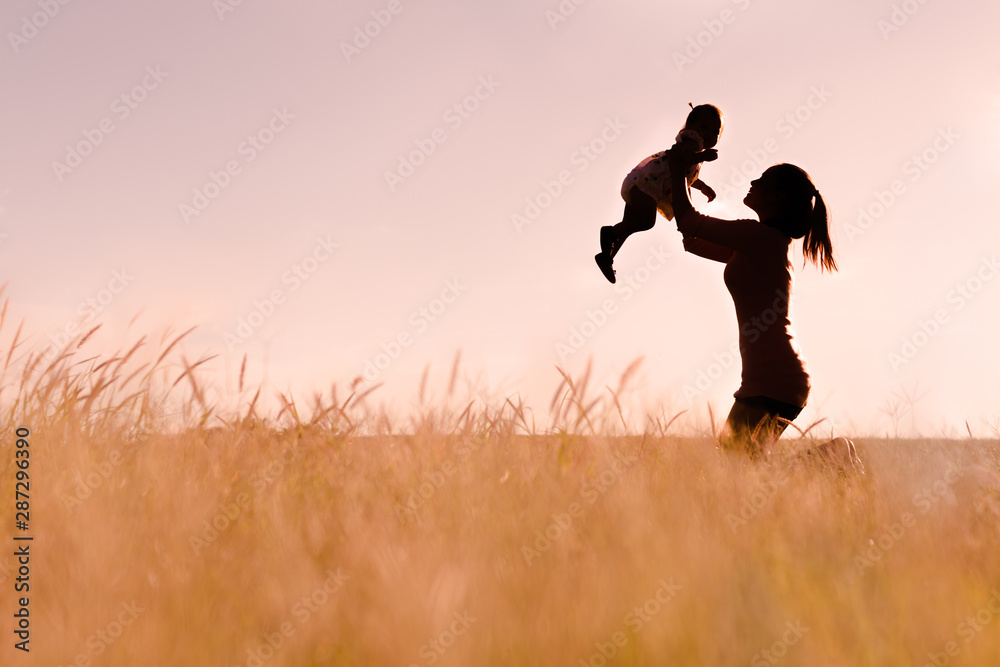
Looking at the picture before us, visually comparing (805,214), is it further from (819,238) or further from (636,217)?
(636,217)

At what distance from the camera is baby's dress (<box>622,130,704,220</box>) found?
13.4 feet

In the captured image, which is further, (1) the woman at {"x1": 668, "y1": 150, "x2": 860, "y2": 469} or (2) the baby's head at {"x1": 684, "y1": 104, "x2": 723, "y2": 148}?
(2) the baby's head at {"x1": 684, "y1": 104, "x2": 723, "y2": 148}

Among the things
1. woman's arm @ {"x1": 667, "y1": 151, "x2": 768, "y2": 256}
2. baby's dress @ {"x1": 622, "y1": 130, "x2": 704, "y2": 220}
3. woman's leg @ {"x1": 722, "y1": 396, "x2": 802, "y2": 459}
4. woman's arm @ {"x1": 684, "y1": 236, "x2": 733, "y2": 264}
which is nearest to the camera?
woman's leg @ {"x1": 722, "y1": 396, "x2": 802, "y2": 459}

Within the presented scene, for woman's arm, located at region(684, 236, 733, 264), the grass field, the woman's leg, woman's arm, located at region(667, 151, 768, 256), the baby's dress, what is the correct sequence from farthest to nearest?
woman's arm, located at region(684, 236, 733, 264)
the baby's dress
woman's arm, located at region(667, 151, 768, 256)
the woman's leg
the grass field

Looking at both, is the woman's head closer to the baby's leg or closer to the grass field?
the baby's leg

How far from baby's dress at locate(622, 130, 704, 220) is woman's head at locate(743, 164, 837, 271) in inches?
16.1

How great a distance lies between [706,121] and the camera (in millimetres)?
4113

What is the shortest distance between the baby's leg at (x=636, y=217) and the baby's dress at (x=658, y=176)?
0.10ft

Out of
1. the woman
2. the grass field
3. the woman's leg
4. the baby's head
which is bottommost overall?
the grass field

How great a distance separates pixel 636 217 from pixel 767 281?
0.78m

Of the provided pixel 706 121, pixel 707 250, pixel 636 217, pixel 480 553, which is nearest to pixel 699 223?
pixel 636 217

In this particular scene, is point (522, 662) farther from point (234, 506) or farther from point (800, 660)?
point (234, 506)

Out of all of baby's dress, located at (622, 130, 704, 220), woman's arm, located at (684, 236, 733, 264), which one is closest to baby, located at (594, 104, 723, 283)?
baby's dress, located at (622, 130, 704, 220)

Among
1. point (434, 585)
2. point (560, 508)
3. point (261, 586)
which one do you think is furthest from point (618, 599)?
point (261, 586)
